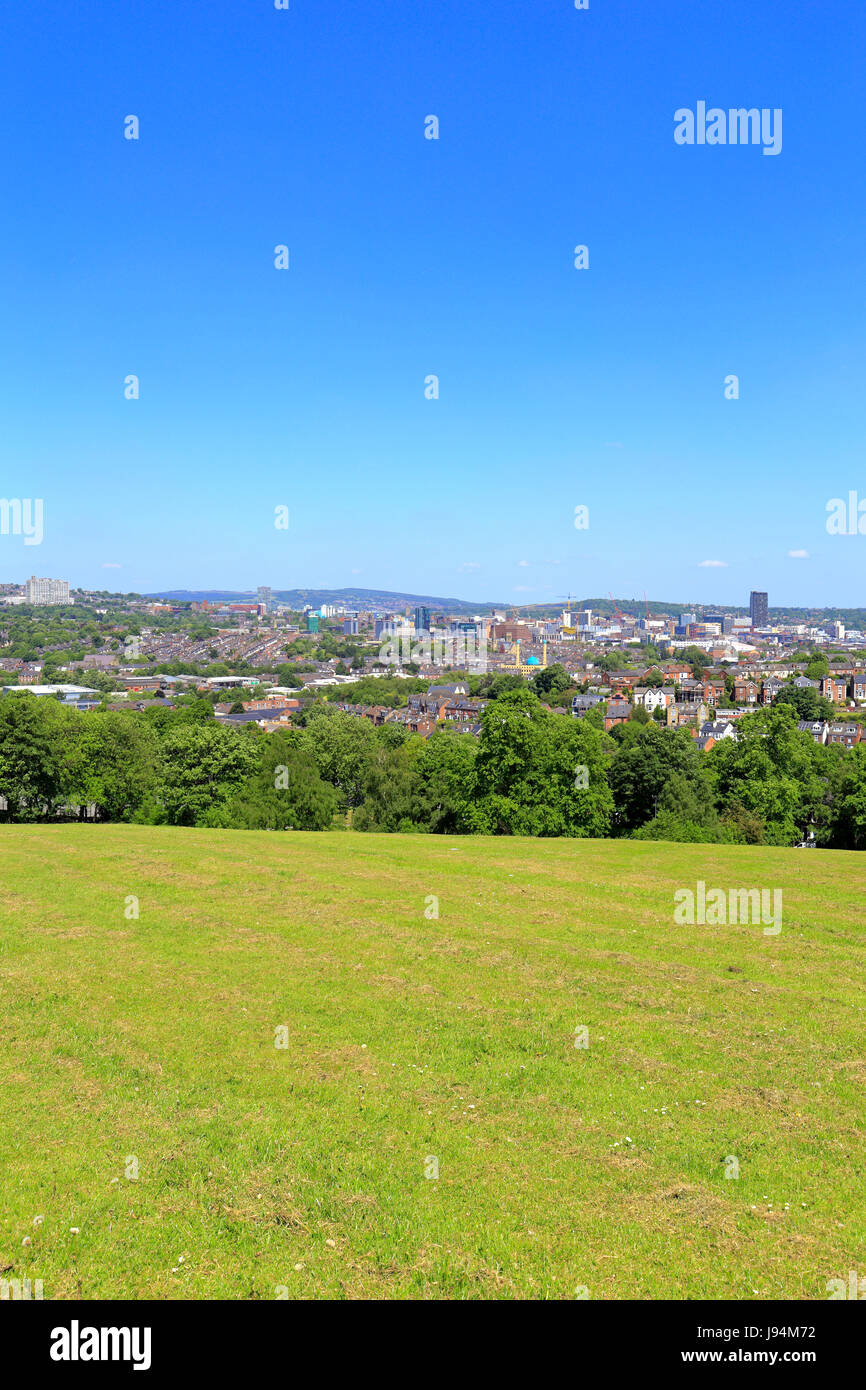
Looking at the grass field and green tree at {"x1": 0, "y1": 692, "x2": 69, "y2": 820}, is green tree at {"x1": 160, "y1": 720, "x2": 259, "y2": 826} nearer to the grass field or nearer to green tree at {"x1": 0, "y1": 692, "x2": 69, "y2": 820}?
green tree at {"x1": 0, "y1": 692, "x2": 69, "y2": 820}

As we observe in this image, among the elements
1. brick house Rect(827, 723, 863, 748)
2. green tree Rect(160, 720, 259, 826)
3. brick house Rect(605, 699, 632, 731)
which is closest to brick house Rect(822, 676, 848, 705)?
brick house Rect(827, 723, 863, 748)

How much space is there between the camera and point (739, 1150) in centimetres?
920

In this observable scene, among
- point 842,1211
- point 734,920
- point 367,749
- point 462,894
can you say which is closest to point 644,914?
point 734,920

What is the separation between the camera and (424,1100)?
33.6 feet

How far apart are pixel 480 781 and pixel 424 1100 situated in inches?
1319

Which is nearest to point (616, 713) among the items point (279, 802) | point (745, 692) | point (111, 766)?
point (745, 692)

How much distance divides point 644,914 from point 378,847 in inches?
464

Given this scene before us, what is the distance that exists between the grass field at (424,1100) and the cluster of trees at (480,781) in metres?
→ 22.6

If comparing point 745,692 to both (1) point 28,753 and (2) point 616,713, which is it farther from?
(1) point 28,753

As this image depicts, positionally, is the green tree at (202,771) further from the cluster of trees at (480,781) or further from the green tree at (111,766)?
the green tree at (111,766)

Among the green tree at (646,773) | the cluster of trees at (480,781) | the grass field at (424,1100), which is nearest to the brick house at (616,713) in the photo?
the cluster of trees at (480,781)

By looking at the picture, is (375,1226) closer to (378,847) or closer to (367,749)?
(378,847)

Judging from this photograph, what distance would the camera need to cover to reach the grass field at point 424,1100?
7367mm

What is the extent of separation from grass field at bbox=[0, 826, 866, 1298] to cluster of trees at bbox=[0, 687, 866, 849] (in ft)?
74.2
